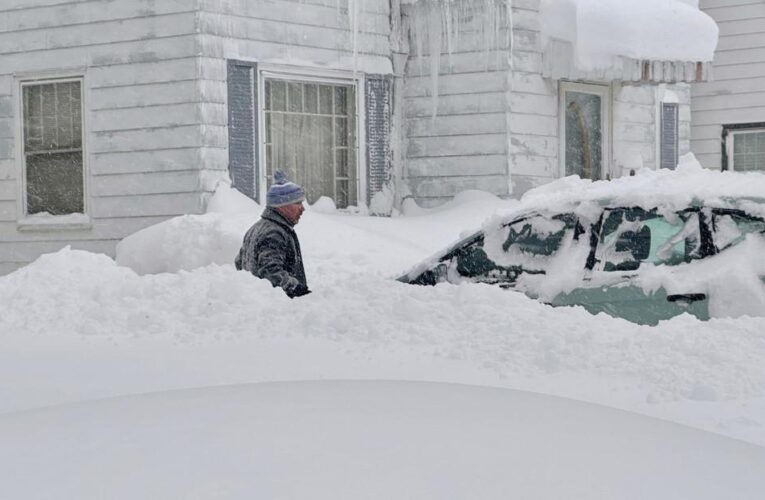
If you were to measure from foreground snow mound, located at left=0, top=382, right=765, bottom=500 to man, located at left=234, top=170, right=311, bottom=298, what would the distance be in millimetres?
2827

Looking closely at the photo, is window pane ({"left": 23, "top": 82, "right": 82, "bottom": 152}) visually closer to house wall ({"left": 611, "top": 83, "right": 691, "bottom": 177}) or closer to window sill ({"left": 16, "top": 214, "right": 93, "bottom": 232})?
window sill ({"left": 16, "top": 214, "right": 93, "bottom": 232})

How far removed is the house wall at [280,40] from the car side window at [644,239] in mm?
6468

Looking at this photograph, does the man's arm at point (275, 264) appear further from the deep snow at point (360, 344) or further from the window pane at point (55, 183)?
the window pane at point (55, 183)

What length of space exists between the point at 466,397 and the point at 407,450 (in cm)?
110

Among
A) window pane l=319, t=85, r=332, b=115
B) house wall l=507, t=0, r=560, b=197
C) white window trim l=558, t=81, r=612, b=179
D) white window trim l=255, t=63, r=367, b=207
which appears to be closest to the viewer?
white window trim l=255, t=63, r=367, b=207

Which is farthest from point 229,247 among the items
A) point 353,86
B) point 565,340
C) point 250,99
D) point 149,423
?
point 149,423

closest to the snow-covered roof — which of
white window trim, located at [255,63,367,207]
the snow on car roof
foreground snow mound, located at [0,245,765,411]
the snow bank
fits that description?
the snow bank

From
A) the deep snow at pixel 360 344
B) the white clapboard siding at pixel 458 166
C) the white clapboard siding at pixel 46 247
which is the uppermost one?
the white clapboard siding at pixel 458 166

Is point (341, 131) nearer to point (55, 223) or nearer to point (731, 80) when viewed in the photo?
point (55, 223)

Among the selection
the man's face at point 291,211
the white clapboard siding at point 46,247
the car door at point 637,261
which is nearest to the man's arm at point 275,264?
the man's face at point 291,211

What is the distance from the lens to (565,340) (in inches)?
258

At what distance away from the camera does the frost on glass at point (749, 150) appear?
19.8m

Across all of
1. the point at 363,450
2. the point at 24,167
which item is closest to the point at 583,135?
the point at 24,167

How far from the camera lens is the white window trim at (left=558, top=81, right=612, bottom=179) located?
50.6ft
